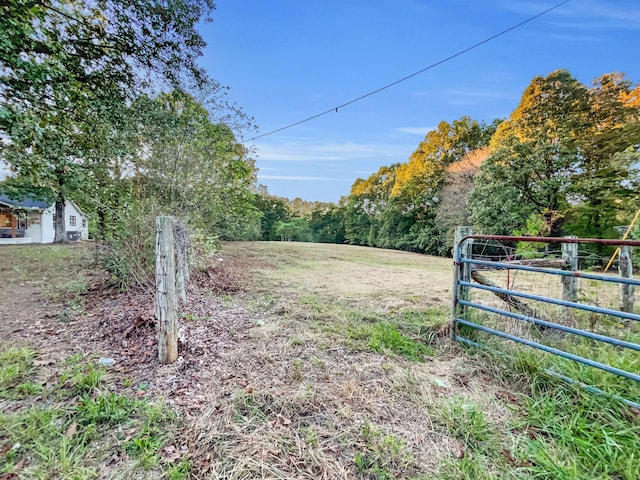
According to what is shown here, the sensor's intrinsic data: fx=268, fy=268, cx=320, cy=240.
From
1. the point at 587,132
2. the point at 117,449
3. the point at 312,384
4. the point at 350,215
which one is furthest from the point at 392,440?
the point at 350,215

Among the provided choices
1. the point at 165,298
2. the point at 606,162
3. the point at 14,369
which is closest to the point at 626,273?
the point at 165,298

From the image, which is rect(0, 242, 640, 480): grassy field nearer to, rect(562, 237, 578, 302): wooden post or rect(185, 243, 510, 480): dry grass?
rect(185, 243, 510, 480): dry grass

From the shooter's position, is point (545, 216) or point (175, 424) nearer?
point (175, 424)

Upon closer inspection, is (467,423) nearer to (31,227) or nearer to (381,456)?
(381,456)

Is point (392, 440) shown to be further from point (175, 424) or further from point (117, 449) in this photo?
point (117, 449)

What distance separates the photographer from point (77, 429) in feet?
5.61

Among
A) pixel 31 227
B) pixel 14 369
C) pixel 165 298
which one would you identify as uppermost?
pixel 31 227

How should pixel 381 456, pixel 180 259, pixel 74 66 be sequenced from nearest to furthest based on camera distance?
pixel 381 456 < pixel 180 259 < pixel 74 66

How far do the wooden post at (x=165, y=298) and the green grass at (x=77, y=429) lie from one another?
1.59 ft

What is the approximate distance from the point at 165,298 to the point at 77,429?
1.02 metres

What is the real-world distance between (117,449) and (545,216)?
16.1 m

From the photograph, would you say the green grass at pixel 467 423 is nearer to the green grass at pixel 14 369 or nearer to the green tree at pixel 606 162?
the green grass at pixel 14 369

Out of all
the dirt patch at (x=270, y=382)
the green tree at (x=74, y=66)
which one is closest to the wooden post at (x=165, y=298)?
the dirt patch at (x=270, y=382)

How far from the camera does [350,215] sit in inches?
1237
